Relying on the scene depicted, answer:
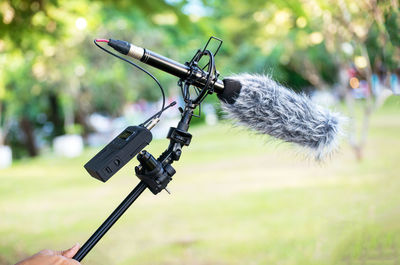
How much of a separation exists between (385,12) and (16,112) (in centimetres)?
1894

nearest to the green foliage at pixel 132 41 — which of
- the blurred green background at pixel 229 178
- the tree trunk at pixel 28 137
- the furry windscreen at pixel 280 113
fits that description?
the blurred green background at pixel 229 178

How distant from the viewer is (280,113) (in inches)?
58.1

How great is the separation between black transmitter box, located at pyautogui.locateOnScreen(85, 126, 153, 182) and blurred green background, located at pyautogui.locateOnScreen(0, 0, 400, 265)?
45 cm

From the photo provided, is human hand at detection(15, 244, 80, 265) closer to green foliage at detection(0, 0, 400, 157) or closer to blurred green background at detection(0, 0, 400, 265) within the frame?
blurred green background at detection(0, 0, 400, 265)

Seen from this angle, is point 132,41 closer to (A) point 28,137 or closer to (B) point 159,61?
(A) point 28,137

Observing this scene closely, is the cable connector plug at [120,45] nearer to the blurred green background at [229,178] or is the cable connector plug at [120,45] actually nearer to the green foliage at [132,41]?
the blurred green background at [229,178]

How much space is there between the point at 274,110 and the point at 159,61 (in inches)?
16.3

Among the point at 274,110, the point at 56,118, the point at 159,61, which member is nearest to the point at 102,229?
the point at 159,61

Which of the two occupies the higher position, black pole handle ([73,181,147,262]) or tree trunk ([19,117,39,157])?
tree trunk ([19,117,39,157])

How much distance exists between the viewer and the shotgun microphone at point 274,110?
1482 mm

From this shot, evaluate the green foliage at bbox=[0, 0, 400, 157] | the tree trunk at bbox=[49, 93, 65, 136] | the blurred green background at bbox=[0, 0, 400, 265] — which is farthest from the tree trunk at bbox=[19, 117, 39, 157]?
the blurred green background at bbox=[0, 0, 400, 265]

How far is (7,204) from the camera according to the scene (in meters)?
8.47

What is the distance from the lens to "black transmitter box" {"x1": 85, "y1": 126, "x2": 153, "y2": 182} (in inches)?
51.9

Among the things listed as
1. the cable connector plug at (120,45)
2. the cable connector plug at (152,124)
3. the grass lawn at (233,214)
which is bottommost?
the cable connector plug at (152,124)
